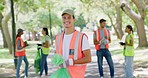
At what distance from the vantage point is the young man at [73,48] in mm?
5141

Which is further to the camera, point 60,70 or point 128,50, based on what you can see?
point 128,50

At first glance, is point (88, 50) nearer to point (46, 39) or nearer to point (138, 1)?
point (46, 39)

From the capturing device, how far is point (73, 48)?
16.9 ft

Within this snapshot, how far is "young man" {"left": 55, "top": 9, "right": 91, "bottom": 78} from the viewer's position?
514 cm

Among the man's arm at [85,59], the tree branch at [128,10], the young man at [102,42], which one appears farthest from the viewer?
the tree branch at [128,10]

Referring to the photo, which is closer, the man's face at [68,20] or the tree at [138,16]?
the man's face at [68,20]

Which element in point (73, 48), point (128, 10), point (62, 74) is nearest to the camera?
point (62, 74)

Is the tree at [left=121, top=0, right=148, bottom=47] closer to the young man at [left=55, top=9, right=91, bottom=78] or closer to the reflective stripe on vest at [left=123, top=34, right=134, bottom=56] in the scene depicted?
the reflective stripe on vest at [left=123, top=34, right=134, bottom=56]

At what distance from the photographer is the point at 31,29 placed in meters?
60.2

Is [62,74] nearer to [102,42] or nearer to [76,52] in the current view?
[76,52]

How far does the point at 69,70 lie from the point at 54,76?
0.25 m

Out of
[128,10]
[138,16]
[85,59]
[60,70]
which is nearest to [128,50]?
[85,59]

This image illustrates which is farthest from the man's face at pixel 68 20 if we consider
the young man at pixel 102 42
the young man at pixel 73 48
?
the young man at pixel 102 42

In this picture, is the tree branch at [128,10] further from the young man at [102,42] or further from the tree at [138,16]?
the young man at [102,42]
